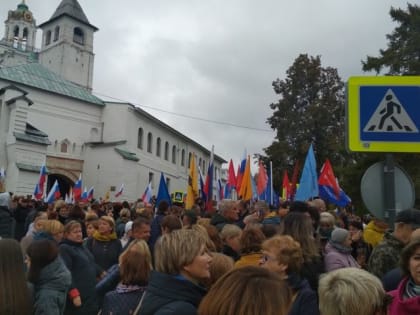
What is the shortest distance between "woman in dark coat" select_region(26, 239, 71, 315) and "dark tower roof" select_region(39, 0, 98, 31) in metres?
59.2

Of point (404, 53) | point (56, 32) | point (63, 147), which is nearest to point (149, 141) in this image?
point (63, 147)

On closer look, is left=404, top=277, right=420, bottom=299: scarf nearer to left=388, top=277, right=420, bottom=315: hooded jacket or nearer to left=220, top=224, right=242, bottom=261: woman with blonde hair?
left=388, top=277, right=420, bottom=315: hooded jacket

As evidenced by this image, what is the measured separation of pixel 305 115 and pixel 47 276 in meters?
33.5

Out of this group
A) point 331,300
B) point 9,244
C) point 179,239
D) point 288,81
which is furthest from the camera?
point 288,81

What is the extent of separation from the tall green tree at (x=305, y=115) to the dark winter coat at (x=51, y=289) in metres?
30.4

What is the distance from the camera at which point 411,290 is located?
2.81 m

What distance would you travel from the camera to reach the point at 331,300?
2.41 metres

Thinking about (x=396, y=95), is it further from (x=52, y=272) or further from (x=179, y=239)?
(x=52, y=272)

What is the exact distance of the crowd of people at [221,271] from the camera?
217 centimetres

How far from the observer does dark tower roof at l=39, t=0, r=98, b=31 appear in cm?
5810

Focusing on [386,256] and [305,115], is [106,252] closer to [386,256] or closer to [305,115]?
[386,256]

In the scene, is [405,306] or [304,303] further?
[304,303]

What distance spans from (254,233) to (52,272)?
2021mm

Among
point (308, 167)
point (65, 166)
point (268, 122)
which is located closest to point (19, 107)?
point (65, 166)
